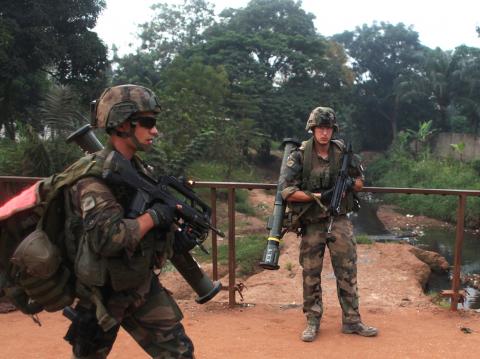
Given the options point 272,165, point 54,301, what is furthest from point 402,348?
point 272,165

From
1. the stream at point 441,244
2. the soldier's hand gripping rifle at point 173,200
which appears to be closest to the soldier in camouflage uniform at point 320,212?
the soldier's hand gripping rifle at point 173,200

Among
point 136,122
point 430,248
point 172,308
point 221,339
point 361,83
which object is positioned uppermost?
point 361,83

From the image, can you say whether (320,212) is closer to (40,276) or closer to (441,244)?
(40,276)

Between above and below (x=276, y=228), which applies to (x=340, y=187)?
above

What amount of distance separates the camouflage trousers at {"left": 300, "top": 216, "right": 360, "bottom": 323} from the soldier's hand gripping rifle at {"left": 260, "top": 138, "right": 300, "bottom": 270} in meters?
0.22

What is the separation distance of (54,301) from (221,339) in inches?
66.8

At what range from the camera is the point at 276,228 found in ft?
12.0

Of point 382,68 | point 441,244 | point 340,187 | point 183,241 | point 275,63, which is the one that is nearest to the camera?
point 183,241

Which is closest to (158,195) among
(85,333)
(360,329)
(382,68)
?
(85,333)

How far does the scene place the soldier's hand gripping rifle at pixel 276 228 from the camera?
11.6ft

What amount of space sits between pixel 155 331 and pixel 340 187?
5.76 ft

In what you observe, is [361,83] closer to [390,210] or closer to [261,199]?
[390,210]

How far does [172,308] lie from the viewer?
2.35 m

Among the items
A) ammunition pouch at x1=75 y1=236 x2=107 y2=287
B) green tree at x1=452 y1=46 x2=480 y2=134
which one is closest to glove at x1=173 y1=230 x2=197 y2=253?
ammunition pouch at x1=75 y1=236 x2=107 y2=287
